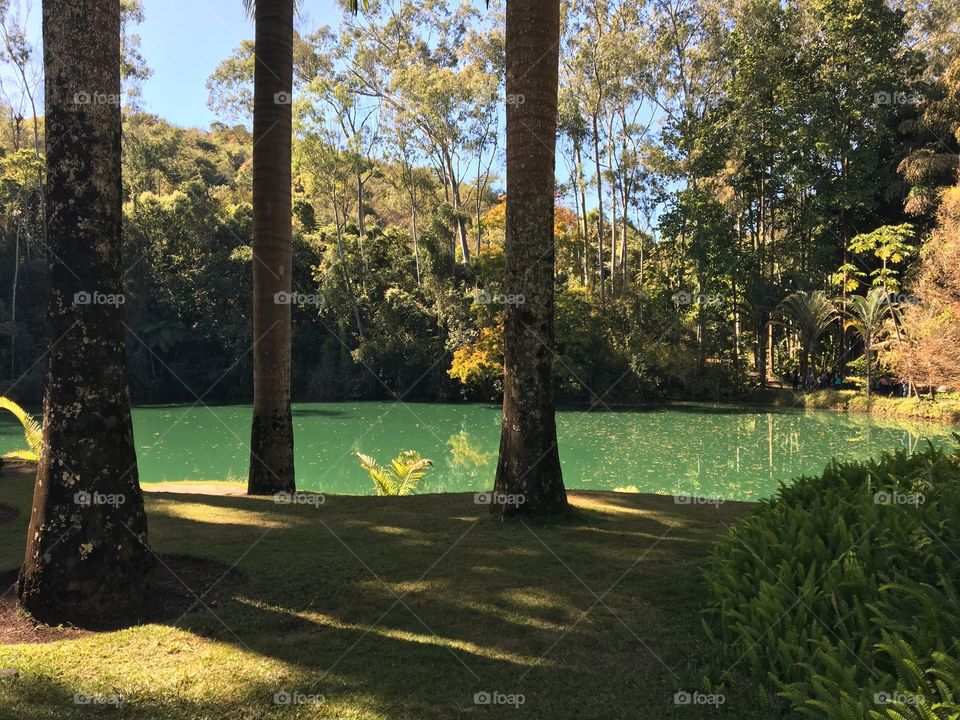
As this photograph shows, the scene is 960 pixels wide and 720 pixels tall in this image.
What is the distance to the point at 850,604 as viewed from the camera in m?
3.54

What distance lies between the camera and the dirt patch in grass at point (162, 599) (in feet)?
12.0

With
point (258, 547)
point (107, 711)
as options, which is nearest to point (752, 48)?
point (258, 547)

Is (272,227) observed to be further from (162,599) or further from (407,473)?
(162,599)

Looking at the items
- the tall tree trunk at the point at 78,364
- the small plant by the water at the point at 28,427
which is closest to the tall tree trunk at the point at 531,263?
the tall tree trunk at the point at 78,364

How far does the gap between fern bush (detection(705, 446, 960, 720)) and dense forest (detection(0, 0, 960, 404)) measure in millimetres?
18827

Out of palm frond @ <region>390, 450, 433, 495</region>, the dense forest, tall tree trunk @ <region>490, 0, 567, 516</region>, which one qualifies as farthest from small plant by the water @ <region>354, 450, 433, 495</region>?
the dense forest

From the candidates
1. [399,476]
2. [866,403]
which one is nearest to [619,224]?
[866,403]

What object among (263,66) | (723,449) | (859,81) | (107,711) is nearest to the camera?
(107,711)

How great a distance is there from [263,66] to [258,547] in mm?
5650

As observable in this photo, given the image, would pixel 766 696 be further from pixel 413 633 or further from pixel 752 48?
pixel 752 48

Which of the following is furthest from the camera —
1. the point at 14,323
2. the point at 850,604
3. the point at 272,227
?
the point at 14,323

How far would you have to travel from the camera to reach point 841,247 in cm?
2803

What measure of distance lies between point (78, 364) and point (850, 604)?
15.1 ft

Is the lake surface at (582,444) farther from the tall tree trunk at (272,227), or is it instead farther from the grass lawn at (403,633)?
the grass lawn at (403,633)
